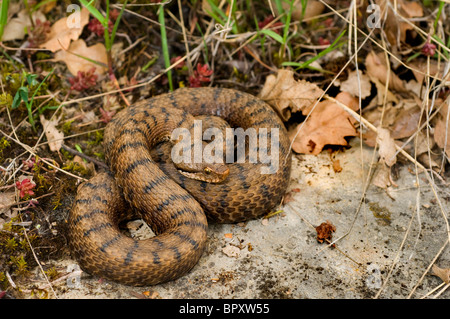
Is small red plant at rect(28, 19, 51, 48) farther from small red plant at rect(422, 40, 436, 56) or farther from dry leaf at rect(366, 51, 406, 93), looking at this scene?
small red plant at rect(422, 40, 436, 56)

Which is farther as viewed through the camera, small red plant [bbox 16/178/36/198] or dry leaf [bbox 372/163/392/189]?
dry leaf [bbox 372/163/392/189]

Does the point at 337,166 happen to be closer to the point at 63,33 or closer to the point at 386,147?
the point at 386,147

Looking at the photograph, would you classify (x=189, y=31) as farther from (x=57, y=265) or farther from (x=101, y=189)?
(x=57, y=265)

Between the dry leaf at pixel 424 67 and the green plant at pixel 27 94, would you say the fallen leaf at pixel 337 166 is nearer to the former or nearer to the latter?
the dry leaf at pixel 424 67

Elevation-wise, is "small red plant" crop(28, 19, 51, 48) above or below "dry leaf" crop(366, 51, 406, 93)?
above
